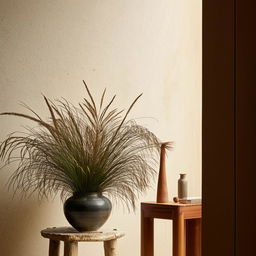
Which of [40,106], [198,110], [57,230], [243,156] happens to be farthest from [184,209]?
[243,156]

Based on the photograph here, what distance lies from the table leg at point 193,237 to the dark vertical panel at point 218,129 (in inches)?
111

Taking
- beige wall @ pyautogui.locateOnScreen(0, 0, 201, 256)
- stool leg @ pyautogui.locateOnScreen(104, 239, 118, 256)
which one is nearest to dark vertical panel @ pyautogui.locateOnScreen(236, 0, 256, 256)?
stool leg @ pyautogui.locateOnScreen(104, 239, 118, 256)

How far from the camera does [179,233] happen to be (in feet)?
10.9

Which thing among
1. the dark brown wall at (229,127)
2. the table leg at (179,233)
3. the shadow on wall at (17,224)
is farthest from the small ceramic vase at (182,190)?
the dark brown wall at (229,127)

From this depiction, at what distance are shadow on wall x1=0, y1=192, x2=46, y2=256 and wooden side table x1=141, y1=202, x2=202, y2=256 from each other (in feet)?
2.22

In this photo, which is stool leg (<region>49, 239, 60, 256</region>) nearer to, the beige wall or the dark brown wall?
the beige wall

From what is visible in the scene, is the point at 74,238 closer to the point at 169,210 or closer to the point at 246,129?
the point at 169,210

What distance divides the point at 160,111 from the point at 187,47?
648 millimetres

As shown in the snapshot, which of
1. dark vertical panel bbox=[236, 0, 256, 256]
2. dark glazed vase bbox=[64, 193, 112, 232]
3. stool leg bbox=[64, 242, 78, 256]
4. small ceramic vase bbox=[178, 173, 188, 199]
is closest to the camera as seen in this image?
dark vertical panel bbox=[236, 0, 256, 256]

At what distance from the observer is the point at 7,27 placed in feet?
A: 10.9

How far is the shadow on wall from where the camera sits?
328cm

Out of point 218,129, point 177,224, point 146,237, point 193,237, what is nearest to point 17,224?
point 146,237

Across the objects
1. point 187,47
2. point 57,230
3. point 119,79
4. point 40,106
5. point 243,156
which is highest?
point 187,47

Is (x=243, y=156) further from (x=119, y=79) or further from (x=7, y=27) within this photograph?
(x=119, y=79)
